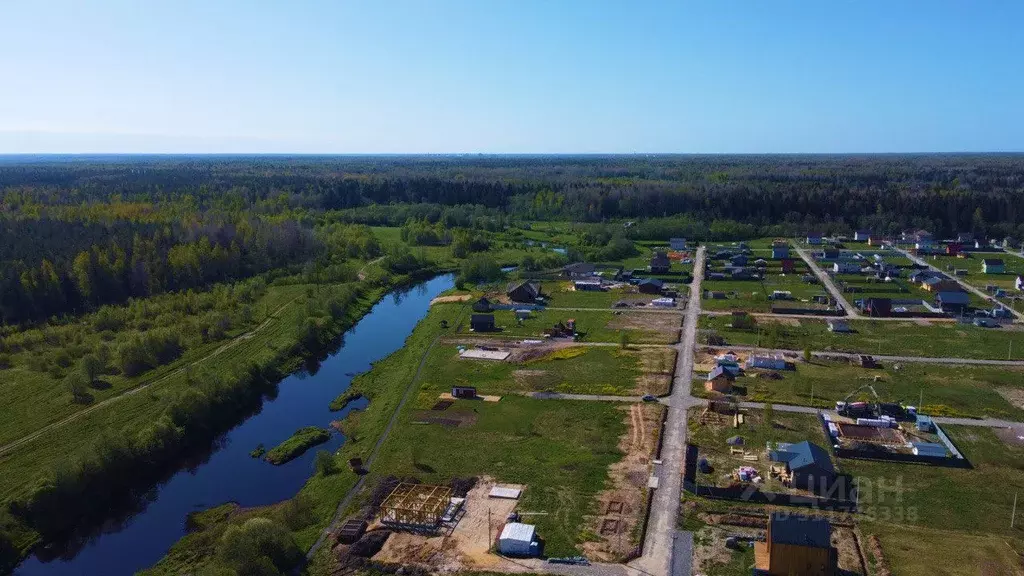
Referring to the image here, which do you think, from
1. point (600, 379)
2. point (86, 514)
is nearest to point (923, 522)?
point (600, 379)

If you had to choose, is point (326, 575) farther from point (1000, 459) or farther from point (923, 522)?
point (1000, 459)

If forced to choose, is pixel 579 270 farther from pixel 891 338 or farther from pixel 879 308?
pixel 891 338

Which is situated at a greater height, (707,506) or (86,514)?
(707,506)

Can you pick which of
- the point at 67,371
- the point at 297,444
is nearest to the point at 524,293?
the point at 297,444

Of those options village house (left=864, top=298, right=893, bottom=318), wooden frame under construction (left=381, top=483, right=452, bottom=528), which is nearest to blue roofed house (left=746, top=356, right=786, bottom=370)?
village house (left=864, top=298, right=893, bottom=318)

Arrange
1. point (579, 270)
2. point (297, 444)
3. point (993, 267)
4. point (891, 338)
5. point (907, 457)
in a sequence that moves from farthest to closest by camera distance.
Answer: point (579, 270) → point (993, 267) → point (891, 338) → point (297, 444) → point (907, 457)

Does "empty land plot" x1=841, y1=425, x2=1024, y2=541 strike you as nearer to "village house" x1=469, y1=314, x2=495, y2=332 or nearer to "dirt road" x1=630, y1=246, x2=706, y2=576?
"dirt road" x1=630, y1=246, x2=706, y2=576
